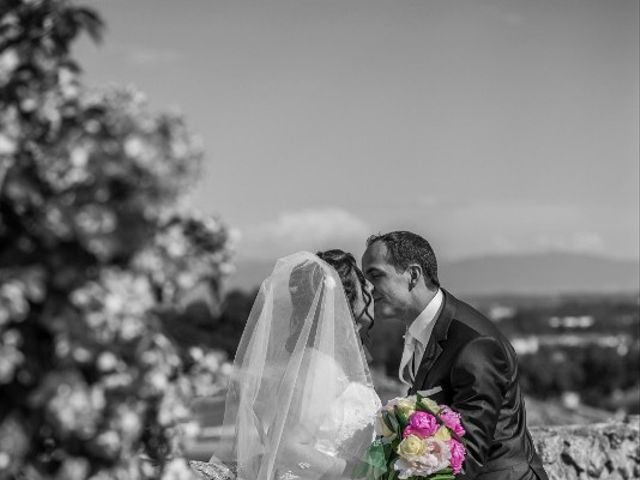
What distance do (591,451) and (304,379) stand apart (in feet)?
10.2

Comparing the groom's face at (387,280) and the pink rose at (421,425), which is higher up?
the groom's face at (387,280)

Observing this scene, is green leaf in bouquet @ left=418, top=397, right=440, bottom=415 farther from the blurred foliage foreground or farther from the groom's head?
the blurred foliage foreground

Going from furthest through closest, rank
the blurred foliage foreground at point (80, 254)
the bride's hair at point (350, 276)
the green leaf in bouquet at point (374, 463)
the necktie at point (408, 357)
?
1. the bride's hair at point (350, 276)
2. the necktie at point (408, 357)
3. the green leaf in bouquet at point (374, 463)
4. the blurred foliage foreground at point (80, 254)

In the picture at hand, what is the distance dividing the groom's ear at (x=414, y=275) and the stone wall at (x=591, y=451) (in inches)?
102

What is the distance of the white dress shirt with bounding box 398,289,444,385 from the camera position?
5.43 m

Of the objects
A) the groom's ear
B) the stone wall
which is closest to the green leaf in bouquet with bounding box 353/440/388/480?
the groom's ear

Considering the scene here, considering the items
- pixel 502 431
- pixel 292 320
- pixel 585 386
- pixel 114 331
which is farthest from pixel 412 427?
pixel 585 386

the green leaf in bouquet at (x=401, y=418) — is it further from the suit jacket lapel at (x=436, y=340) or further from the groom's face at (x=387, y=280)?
the groom's face at (x=387, y=280)

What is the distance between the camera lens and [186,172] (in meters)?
2.96

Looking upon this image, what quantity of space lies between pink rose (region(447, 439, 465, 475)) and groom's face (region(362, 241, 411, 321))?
2.95 feet

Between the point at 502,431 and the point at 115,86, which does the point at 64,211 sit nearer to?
the point at 115,86

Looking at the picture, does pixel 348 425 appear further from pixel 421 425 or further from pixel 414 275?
pixel 414 275

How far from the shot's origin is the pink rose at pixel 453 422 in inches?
189

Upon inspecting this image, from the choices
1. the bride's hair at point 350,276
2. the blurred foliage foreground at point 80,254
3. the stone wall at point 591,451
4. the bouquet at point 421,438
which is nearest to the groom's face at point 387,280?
the bride's hair at point 350,276
